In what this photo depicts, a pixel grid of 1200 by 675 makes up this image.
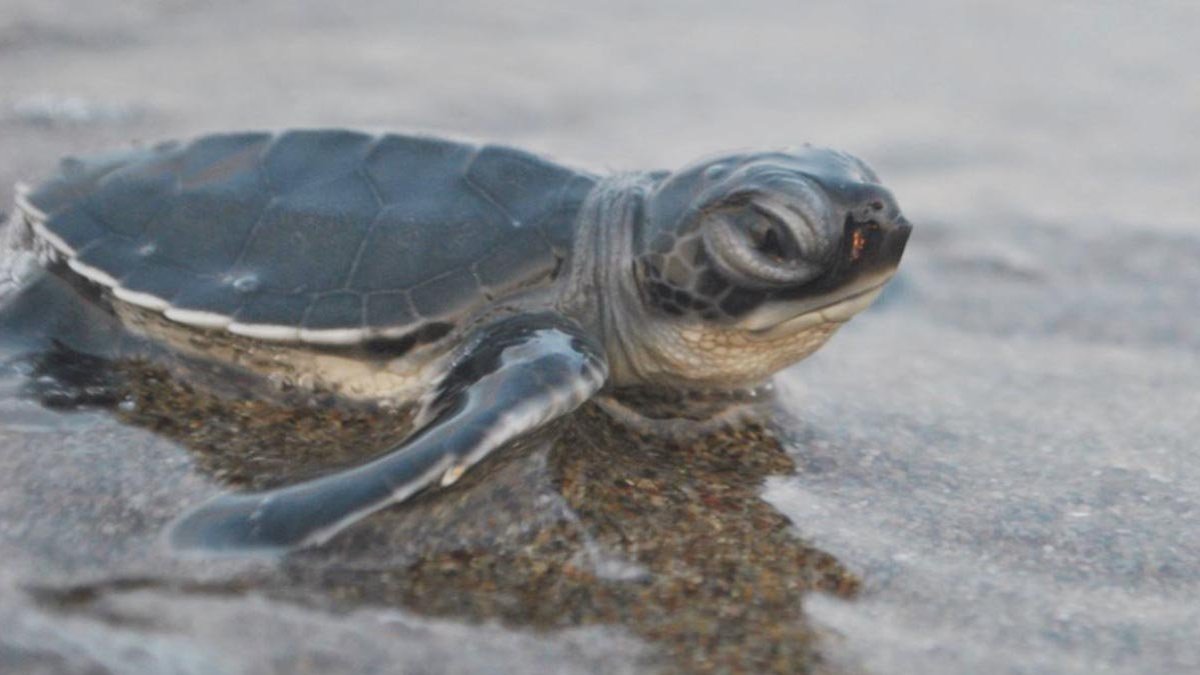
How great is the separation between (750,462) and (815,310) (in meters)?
0.39

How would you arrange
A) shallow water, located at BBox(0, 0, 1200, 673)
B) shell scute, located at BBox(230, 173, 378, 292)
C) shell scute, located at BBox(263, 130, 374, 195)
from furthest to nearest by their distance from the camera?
shell scute, located at BBox(263, 130, 374, 195)
shell scute, located at BBox(230, 173, 378, 292)
shallow water, located at BBox(0, 0, 1200, 673)

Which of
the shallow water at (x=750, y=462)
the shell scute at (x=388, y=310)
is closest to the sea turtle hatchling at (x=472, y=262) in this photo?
the shell scute at (x=388, y=310)

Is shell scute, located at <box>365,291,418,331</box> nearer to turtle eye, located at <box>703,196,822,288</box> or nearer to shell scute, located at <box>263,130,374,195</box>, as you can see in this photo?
shell scute, located at <box>263,130,374,195</box>

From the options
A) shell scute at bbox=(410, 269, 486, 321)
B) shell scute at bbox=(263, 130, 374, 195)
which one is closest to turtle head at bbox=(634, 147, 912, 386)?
shell scute at bbox=(410, 269, 486, 321)

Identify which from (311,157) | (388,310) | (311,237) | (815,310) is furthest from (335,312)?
(815,310)

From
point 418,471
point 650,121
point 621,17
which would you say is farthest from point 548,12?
point 418,471

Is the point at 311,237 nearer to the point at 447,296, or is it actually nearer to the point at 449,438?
the point at 447,296

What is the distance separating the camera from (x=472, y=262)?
2996mm

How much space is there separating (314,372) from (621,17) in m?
5.53

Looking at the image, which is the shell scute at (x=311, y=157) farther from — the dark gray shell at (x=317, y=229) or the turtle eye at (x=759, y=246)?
the turtle eye at (x=759, y=246)

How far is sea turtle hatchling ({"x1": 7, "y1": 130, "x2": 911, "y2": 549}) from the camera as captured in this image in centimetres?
285

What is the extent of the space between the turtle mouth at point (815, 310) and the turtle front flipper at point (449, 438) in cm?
39

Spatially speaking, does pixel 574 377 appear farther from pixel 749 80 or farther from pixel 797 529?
pixel 749 80

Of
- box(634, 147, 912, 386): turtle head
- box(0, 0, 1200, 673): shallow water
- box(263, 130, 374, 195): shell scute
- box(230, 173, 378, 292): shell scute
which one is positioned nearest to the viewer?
box(0, 0, 1200, 673): shallow water
